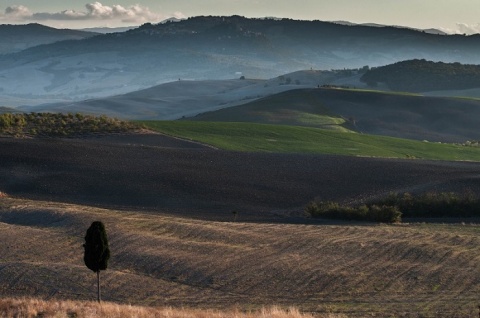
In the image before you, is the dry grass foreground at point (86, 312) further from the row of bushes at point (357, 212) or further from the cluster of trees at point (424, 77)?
the cluster of trees at point (424, 77)

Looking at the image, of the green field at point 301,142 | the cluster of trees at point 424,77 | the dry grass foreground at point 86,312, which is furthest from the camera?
the cluster of trees at point 424,77

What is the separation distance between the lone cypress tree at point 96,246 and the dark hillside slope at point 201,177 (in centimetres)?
1905

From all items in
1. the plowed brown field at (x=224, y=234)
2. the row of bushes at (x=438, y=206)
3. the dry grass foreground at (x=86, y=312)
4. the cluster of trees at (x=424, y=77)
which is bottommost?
the row of bushes at (x=438, y=206)

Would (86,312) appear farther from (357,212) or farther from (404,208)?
(404,208)

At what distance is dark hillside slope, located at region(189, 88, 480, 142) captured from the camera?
334 ft

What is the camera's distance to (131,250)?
1214 inches

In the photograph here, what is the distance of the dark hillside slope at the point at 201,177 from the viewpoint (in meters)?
45.7

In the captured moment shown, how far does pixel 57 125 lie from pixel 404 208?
98.2 feet

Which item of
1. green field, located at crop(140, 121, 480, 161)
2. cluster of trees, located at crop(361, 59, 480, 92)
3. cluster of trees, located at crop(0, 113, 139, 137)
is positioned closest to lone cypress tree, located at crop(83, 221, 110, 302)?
cluster of trees, located at crop(0, 113, 139, 137)

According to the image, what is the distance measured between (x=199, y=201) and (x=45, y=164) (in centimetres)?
1082

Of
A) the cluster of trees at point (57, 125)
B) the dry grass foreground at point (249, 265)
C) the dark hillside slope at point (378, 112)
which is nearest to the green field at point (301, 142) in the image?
the cluster of trees at point (57, 125)

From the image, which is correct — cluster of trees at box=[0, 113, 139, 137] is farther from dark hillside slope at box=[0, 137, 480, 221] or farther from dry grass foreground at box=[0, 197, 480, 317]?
dry grass foreground at box=[0, 197, 480, 317]

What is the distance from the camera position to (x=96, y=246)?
22578 mm

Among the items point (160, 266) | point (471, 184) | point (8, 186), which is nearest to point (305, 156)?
point (471, 184)
